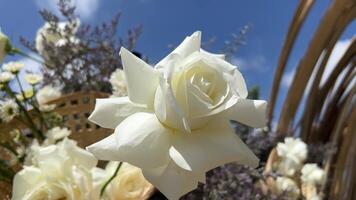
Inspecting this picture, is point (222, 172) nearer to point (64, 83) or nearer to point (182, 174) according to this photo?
point (182, 174)

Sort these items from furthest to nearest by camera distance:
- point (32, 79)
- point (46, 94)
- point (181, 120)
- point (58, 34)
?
point (58, 34)
point (46, 94)
point (32, 79)
point (181, 120)

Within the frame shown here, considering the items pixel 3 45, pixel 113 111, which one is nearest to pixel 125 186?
pixel 113 111

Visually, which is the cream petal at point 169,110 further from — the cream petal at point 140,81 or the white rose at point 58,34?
the white rose at point 58,34

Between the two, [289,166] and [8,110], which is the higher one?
[8,110]

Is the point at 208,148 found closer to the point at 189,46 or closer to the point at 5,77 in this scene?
the point at 189,46

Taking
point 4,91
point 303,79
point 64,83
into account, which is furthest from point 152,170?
point 303,79

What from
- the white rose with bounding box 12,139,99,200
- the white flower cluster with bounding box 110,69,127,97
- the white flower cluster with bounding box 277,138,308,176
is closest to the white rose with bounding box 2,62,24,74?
the white flower cluster with bounding box 110,69,127,97

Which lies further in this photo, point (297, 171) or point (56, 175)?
point (297, 171)
